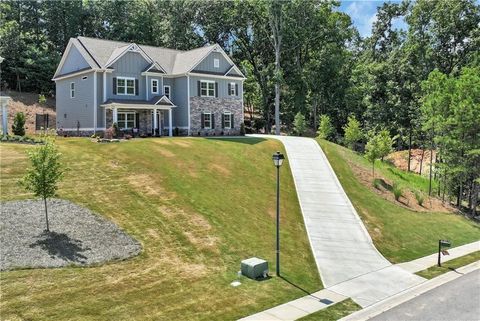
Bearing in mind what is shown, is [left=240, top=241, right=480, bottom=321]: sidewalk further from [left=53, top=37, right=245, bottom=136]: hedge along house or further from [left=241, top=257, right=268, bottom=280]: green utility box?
[left=53, top=37, right=245, bottom=136]: hedge along house

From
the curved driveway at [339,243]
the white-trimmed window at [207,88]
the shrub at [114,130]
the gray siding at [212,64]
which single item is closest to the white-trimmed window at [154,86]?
the gray siding at [212,64]

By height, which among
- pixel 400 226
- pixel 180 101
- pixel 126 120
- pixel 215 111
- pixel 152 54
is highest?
pixel 152 54

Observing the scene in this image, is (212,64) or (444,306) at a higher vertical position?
(212,64)

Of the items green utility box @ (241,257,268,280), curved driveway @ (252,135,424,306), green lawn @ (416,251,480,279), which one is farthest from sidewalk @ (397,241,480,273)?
green utility box @ (241,257,268,280)

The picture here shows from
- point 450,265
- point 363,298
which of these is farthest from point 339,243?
point 363,298

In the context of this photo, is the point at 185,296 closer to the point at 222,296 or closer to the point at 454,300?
the point at 222,296

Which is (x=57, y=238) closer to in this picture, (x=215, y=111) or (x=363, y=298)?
(x=363, y=298)
